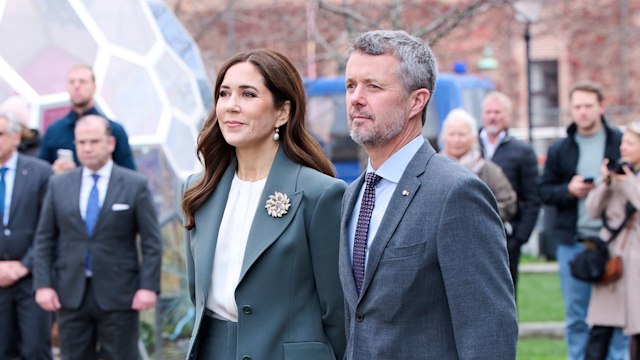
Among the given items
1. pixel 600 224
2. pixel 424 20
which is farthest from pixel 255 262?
pixel 424 20

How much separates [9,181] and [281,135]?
4.23m

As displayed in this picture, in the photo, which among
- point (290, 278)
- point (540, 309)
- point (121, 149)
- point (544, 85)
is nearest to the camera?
point (290, 278)

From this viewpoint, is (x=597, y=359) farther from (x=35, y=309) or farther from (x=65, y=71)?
(x=65, y=71)

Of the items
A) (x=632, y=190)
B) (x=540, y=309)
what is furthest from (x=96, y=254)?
(x=540, y=309)

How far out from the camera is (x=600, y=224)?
8.76 meters

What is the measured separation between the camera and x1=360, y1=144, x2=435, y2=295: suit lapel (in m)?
3.63

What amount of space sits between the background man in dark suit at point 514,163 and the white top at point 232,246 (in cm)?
434

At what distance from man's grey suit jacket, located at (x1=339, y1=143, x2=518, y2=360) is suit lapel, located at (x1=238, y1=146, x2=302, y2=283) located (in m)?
0.85

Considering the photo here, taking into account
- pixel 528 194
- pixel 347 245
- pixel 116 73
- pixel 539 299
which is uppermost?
pixel 116 73

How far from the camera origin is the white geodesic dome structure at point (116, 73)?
31.1 feet

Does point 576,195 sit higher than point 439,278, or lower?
lower

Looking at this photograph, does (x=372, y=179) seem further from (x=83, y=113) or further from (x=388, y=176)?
(x=83, y=113)

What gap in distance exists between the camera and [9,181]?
8.37m

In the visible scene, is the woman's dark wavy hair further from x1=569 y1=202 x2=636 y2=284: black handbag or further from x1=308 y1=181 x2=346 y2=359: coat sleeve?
x1=569 y1=202 x2=636 y2=284: black handbag
